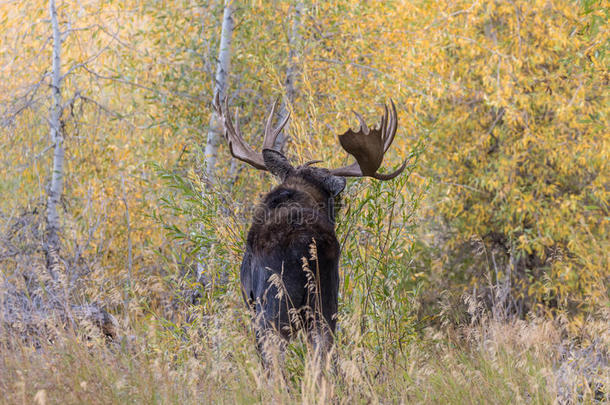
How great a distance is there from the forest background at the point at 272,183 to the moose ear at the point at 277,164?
621 mm

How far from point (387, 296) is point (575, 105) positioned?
7034mm

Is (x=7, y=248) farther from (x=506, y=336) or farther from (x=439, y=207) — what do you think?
(x=439, y=207)

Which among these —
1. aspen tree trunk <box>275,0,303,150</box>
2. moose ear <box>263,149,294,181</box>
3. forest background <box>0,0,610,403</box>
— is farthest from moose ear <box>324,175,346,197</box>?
Answer: aspen tree trunk <box>275,0,303,150</box>

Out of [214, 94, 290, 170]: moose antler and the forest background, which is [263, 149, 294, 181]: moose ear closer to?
[214, 94, 290, 170]: moose antler

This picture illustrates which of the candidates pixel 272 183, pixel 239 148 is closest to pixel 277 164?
pixel 239 148

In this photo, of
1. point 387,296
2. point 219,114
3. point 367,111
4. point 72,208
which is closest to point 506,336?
point 387,296

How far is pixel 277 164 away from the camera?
5.41m

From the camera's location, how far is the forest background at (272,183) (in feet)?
13.7

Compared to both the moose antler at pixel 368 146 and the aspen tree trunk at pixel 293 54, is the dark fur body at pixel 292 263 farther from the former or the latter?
the aspen tree trunk at pixel 293 54

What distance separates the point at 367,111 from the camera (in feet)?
28.8

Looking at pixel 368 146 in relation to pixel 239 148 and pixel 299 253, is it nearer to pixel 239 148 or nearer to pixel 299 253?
pixel 299 253

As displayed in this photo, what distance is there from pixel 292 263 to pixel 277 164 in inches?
43.4

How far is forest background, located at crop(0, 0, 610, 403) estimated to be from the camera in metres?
4.18

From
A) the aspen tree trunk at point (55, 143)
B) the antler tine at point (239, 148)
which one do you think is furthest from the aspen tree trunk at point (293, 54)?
the aspen tree trunk at point (55, 143)
